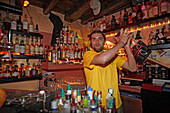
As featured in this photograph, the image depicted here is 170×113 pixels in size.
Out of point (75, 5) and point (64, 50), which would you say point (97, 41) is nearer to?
point (64, 50)

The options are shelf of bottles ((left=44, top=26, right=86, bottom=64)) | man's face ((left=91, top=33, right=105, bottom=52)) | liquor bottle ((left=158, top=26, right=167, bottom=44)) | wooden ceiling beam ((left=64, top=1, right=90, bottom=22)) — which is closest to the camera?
man's face ((left=91, top=33, right=105, bottom=52))

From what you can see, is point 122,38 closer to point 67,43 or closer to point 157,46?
point 157,46

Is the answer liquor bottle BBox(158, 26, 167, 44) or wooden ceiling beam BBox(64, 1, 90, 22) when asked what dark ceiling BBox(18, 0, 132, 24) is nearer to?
wooden ceiling beam BBox(64, 1, 90, 22)

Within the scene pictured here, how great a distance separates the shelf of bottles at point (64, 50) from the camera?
2.53 metres

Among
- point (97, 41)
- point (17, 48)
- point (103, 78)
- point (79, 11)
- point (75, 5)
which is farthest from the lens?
point (75, 5)

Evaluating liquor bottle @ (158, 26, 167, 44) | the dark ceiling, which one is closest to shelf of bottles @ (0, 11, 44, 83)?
the dark ceiling

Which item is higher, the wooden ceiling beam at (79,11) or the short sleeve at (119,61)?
the wooden ceiling beam at (79,11)

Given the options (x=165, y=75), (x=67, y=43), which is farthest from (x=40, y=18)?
(x=165, y=75)

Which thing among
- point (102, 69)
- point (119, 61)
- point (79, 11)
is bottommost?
point (102, 69)

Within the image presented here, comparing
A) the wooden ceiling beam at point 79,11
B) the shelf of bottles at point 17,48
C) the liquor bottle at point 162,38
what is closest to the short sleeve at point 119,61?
the liquor bottle at point 162,38

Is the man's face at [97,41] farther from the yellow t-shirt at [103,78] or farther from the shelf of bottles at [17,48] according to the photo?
the shelf of bottles at [17,48]

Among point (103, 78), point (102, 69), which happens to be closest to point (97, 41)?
point (102, 69)

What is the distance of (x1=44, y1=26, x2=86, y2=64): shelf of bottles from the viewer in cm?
253

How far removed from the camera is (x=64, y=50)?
8.91 ft
